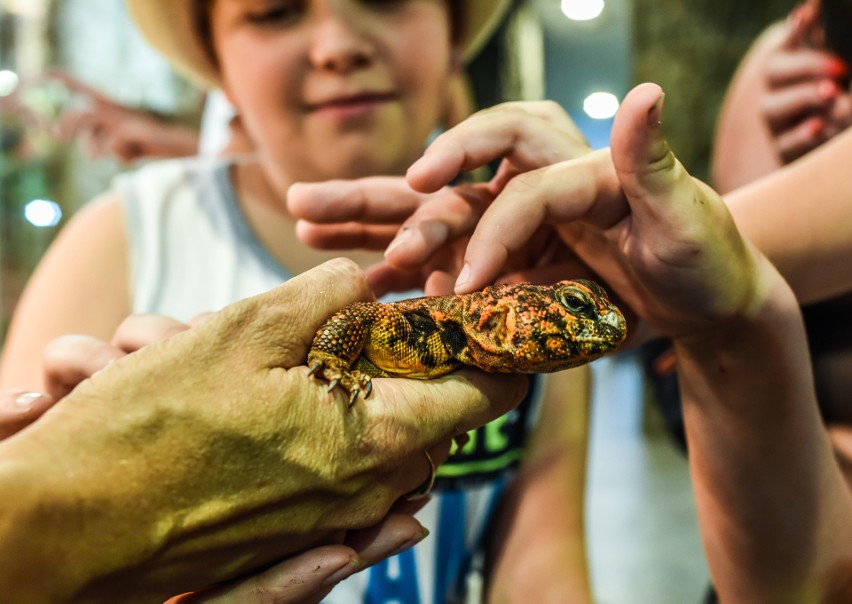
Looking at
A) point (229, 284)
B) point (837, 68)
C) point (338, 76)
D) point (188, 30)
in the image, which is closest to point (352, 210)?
point (338, 76)

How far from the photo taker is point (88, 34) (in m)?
1.82

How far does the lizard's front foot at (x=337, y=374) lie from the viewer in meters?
0.79

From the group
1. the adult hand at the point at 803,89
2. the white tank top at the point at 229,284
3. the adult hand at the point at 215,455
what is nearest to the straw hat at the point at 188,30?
the white tank top at the point at 229,284

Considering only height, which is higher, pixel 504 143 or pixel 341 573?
pixel 504 143

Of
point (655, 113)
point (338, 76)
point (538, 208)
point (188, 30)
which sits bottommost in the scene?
point (538, 208)

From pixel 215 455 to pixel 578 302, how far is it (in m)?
0.51

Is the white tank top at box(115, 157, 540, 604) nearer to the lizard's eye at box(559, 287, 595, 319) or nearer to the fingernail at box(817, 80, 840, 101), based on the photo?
the lizard's eye at box(559, 287, 595, 319)

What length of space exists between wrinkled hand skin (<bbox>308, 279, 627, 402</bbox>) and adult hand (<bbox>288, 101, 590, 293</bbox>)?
5.1 inches

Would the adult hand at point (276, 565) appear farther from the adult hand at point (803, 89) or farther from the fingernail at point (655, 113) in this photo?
the adult hand at point (803, 89)

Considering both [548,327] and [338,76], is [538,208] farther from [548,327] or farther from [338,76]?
[338,76]

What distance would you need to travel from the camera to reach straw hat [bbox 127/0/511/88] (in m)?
1.36

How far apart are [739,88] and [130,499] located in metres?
1.64

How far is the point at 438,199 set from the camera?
3.54 feet

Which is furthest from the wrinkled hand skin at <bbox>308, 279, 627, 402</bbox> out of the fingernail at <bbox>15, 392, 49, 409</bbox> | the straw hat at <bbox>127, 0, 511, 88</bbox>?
the straw hat at <bbox>127, 0, 511, 88</bbox>
